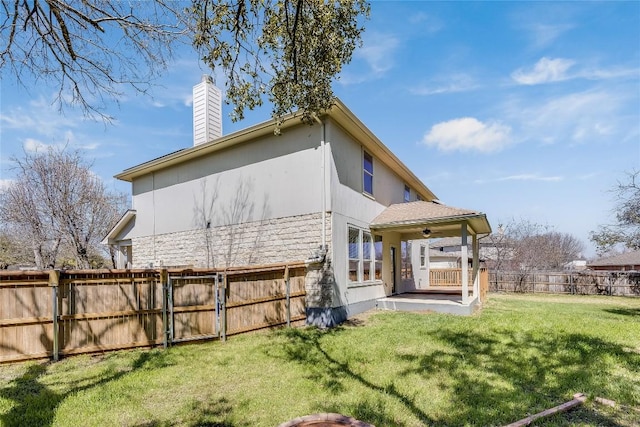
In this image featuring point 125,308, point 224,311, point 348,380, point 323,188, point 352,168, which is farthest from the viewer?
point 352,168

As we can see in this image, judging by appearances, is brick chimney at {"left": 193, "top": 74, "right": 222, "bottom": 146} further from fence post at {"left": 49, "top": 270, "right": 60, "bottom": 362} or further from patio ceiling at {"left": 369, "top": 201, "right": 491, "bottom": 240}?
fence post at {"left": 49, "top": 270, "right": 60, "bottom": 362}

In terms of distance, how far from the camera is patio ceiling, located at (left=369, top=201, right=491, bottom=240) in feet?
34.2

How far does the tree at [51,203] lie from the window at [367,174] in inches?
501

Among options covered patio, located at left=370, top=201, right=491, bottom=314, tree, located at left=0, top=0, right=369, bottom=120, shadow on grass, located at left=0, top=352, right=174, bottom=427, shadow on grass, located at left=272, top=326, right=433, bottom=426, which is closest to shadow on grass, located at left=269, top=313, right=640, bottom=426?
shadow on grass, located at left=272, top=326, right=433, bottom=426

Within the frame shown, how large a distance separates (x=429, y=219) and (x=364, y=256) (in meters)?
2.42

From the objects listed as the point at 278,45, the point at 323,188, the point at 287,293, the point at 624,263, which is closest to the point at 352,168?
the point at 323,188

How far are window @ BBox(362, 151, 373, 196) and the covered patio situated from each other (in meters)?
1.18

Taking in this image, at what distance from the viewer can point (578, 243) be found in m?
57.3

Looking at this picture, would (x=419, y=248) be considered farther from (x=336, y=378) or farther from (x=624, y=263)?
(x=624, y=263)

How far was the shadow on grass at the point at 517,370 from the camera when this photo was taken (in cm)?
405

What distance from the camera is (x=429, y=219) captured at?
35.2 feet

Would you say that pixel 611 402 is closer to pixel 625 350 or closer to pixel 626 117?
pixel 625 350

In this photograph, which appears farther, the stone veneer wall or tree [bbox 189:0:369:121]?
the stone veneer wall

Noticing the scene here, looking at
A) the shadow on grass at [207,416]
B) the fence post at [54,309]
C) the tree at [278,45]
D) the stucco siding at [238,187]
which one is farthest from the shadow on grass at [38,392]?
the stucco siding at [238,187]
